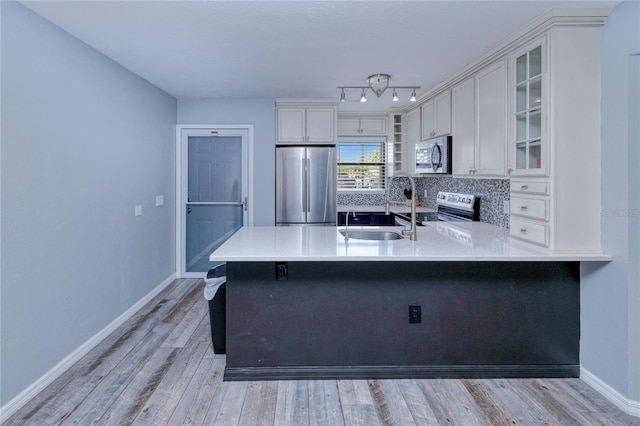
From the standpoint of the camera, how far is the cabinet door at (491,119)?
2.99 m

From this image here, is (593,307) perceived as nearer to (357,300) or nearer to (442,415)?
(442,415)

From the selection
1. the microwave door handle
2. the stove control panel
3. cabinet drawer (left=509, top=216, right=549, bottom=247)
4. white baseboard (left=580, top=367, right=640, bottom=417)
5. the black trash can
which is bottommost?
white baseboard (left=580, top=367, right=640, bottom=417)

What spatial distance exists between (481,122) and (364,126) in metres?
2.47

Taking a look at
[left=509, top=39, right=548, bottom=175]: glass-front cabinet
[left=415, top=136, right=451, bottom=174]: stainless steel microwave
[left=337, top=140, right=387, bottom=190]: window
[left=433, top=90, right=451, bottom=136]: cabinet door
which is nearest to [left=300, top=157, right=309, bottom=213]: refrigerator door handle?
[left=337, top=140, right=387, bottom=190]: window

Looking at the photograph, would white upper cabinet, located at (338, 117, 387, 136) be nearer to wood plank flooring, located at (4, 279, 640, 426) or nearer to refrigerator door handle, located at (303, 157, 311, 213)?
refrigerator door handle, located at (303, 157, 311, 213)

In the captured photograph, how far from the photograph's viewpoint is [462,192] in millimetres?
4359

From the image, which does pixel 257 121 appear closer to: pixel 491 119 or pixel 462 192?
pixel 462 192

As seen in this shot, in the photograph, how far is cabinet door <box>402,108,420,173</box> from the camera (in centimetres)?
488

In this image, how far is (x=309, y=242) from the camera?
2.69m

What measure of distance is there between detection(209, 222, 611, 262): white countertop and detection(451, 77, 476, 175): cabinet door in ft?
2.51

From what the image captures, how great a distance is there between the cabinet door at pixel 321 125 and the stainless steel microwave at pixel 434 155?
3.56 feet

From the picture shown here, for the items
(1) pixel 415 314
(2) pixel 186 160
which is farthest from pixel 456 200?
(2) pixel 186 160

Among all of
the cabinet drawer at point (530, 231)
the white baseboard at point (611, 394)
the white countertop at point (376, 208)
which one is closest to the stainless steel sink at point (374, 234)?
the cabinet drawer at point (530, 231)

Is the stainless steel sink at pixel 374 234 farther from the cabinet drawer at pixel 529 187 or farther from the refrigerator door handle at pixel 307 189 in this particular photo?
the refrigerator door handle at pixel 307 189
